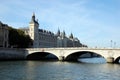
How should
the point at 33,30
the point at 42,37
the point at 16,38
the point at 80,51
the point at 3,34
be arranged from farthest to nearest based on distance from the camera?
the point at 42,37 → the point at 33,30 → the point at 16,38 → the point at 3,34 → the point at 80,51

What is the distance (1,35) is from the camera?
88.9 meters

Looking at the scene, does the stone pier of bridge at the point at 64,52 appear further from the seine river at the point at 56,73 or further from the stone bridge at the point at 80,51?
the seine river at the point at 56,73

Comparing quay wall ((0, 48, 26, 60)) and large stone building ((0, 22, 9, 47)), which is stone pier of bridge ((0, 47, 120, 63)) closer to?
quay wall ((0, 48, 26, 60))

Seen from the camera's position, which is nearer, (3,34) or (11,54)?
(11,54)

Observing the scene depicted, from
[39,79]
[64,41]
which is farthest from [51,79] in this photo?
[64,41]

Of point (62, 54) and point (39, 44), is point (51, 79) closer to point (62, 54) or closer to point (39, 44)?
point (62, 54)

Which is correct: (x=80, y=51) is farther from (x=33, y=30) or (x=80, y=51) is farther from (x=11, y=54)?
(x=33, y=30)

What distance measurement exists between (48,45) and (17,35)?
145ft

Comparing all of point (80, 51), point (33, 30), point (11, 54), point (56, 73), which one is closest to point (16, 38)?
point (11, 54)

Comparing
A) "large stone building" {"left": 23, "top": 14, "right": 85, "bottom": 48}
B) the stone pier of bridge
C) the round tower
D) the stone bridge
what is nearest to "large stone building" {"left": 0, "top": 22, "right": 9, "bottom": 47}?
the stone pier of bridge

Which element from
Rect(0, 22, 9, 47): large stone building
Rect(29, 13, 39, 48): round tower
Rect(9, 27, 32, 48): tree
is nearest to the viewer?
Rect(0, 22, 9, 47): large stone building

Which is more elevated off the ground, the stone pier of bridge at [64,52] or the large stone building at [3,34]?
the large stone building at [3,34]

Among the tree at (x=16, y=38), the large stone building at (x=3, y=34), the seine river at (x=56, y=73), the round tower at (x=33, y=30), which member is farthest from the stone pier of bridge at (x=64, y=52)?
the round tower at (x=33, y=30)

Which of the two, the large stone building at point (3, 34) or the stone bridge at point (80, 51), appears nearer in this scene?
the stone bridge at point (80, 51)
